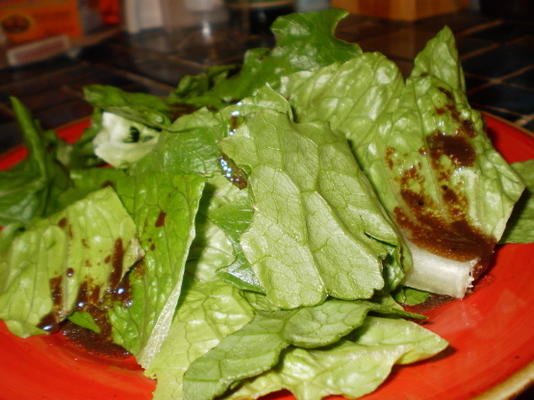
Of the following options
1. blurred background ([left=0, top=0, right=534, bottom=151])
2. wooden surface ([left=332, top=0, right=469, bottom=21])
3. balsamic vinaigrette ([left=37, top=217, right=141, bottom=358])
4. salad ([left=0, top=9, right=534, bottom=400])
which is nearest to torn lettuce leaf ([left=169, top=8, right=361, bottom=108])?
salad ([left=0, top=9, right=534, bottom=400])

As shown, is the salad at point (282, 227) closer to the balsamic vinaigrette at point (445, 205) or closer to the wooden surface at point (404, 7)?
the balsamic vinaigrette at point (445, 205)

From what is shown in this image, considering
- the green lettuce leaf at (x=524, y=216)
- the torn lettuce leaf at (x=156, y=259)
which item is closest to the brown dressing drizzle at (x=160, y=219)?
the torn lettuce leaf at (x=156, y=259)

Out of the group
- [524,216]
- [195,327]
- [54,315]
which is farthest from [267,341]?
[524,216]

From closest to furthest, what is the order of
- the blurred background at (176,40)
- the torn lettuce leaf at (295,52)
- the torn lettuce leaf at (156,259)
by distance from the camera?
1. the torn lettuce leaf at (156,259)
2. the torn lettuce leaf at (295,52)
3. the blurred background at (176,40)

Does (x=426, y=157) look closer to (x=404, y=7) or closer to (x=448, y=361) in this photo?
(x=448, y=361)

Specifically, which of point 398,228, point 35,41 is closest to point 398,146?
point 398,228

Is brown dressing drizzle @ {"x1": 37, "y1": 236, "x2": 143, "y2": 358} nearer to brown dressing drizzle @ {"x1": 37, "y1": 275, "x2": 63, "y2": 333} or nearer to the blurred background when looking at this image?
brown dressing drizzle @ {"x1": 37, "y1": 275, "x2": 63, "y2": 333}
